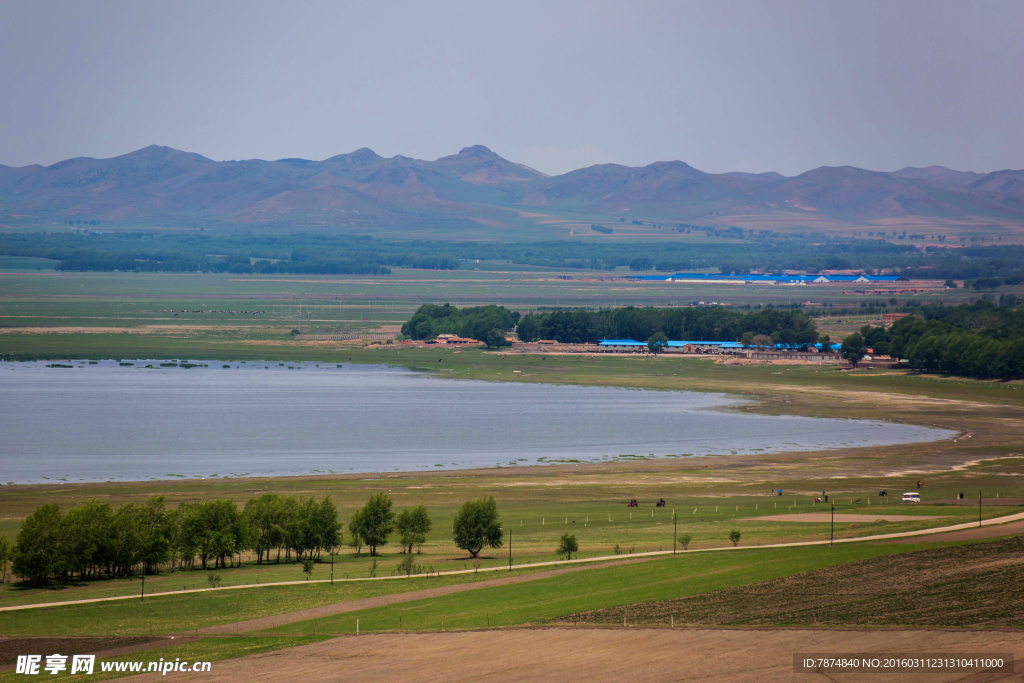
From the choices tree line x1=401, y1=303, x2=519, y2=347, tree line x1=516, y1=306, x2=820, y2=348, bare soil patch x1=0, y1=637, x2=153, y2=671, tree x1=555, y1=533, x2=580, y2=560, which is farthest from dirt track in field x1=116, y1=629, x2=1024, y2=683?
tree line x1=516, y1=306, x2=820, y2=348

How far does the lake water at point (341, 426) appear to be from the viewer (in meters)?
58.7

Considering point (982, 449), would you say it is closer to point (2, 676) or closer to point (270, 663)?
point (270, 663)

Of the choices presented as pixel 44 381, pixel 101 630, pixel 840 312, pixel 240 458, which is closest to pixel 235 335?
pixel 44 381

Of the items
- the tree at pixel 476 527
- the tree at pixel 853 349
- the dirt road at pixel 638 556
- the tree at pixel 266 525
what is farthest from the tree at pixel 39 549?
the tree at pixel 853 349

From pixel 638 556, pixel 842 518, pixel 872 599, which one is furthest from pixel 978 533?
pixel 638 556

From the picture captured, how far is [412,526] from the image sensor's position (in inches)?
1609

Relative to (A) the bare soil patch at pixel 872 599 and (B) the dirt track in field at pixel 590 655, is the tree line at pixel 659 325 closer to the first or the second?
(A) the bare soil patch at pixel 872 599

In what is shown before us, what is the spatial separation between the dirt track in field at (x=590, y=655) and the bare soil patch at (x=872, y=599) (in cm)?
111

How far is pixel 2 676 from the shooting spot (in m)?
25.7

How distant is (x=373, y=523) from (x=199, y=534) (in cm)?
603

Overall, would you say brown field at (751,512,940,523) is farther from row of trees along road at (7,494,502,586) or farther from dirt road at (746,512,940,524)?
row of trees along road at (7,494,502,586)

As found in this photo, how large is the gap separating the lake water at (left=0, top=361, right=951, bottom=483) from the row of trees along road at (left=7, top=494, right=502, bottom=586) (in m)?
15.3

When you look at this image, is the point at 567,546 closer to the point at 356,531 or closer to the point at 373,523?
the point at 373,523

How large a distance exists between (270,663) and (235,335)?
109274 millimetres
